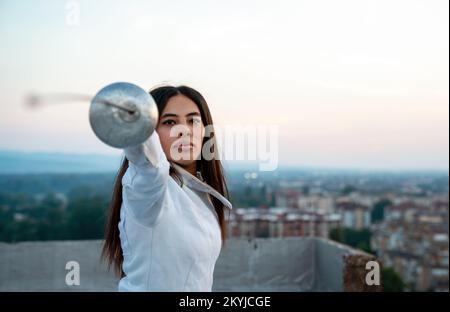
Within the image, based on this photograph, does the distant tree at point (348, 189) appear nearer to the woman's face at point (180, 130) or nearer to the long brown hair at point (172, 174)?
the long brown hair at point (172, 174)

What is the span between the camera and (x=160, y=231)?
1.05 meters

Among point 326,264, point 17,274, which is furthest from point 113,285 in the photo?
point 326,264

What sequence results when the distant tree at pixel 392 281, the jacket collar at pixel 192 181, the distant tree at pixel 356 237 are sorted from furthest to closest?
1. the distant tree at pixel 356 237
2. the distant tree at pixel 392 281
3. the jacket collar at pixel 192 181

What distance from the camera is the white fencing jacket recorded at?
0.98m

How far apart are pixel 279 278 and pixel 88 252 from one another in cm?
173

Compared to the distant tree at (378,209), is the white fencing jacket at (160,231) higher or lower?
higher

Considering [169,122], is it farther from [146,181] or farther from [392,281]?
[392,281]

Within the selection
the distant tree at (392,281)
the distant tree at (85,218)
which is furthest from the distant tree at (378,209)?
the distant tree at (85,218)

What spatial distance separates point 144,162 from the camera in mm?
963

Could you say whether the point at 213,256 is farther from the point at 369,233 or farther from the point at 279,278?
the point at 369,233

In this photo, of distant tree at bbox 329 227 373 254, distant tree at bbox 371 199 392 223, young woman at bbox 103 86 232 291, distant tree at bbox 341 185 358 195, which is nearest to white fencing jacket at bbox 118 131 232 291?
young woman at bbox 103 86 232 291

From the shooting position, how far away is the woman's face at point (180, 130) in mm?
1229

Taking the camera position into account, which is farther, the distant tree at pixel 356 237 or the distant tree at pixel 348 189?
the distant tree at pixel 348 189

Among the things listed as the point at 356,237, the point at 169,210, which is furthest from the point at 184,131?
the point at 356,237
